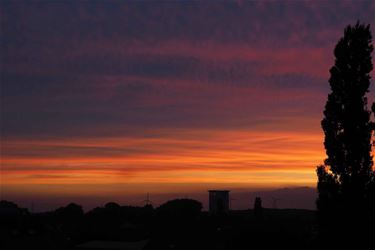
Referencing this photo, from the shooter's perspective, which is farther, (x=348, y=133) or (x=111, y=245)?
(x=111, y=245)

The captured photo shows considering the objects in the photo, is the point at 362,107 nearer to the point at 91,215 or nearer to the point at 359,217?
the point at 359,217

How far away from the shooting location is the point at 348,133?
31859mm

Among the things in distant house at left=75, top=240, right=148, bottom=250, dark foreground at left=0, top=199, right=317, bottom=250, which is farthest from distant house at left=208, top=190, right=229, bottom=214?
distant house at left=75, top=240, right=148, bottom=250

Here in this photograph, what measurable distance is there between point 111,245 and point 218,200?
167 feet

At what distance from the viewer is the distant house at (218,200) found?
357ft

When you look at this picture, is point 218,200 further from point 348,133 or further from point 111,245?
point 348,133

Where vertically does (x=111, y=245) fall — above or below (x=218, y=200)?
below

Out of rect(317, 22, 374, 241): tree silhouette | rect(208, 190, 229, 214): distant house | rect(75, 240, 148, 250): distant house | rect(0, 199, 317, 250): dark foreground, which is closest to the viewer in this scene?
rect(317, 22, 374, 241): tree silhouette

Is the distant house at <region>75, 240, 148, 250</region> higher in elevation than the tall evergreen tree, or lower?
lower

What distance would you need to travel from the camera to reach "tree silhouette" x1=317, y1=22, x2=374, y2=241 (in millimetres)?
A: 31234

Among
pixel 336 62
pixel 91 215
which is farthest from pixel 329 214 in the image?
pixel 91 215

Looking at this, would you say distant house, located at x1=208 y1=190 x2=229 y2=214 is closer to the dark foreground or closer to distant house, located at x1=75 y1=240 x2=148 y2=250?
the dark foreground

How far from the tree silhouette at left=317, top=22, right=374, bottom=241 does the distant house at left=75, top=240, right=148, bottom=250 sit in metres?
31.3

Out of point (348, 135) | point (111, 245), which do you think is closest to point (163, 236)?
point (111, 245)
